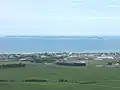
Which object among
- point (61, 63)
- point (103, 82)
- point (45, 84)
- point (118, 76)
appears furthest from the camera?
point (61, 63)

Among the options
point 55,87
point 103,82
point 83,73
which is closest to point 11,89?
point 55,87

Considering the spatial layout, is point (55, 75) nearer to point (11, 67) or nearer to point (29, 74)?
point (29, 74)

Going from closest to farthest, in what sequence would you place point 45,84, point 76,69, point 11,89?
point 11,89 < point 45,84 < point 76,69

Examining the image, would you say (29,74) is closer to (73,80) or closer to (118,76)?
(73,80)

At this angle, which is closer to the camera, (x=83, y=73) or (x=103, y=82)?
(x=103, y=82)

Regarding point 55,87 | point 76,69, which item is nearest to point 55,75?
point 76,69

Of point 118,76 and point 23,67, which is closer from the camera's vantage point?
point 118,76
